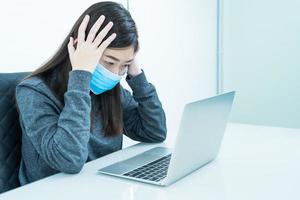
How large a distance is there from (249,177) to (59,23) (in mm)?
1086

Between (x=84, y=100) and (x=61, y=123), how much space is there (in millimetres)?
81

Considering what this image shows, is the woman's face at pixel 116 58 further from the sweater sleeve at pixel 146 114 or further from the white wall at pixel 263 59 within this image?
the white wall at pixel 263 59

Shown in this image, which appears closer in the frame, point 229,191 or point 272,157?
point 229,191

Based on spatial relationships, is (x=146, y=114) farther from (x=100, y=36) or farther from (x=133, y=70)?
(x=100, y=36)

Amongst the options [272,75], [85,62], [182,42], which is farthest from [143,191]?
[272,75]

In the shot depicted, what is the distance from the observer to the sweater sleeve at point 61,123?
92 cm

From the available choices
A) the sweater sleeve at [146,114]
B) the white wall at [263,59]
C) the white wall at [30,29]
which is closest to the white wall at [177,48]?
the white wall at [263,59]

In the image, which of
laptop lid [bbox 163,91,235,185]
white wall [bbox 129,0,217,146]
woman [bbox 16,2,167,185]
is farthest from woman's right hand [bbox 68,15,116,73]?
white wall [bbox 129,0,217,146]

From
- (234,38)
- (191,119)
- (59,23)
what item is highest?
(59,23)

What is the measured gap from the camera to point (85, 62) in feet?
3.31

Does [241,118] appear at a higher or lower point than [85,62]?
lower

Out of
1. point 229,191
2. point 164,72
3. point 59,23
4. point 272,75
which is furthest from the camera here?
A: point 272,75

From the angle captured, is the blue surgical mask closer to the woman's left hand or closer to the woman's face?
the woman's face

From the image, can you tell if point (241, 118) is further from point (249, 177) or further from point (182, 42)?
point (249, 177)
